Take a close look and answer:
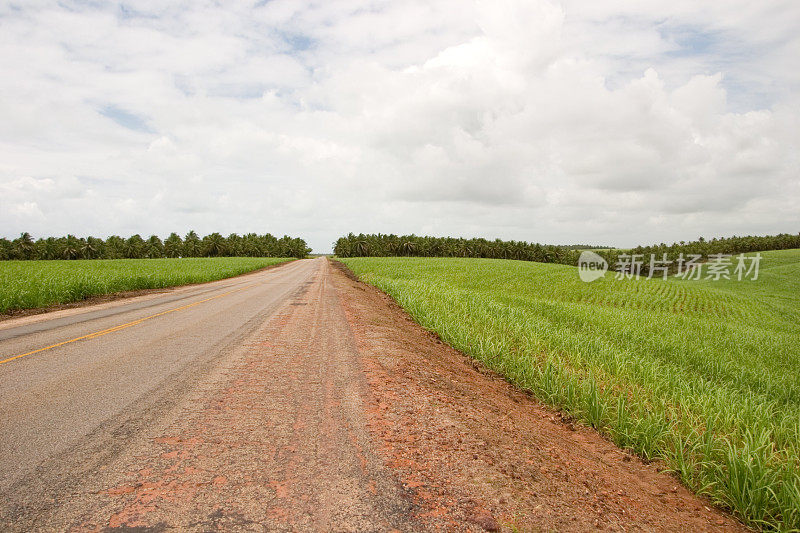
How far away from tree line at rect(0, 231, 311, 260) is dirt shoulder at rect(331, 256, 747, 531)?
367 ft

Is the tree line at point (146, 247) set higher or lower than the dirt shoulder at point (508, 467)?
higher

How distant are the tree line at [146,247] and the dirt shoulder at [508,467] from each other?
112 meters

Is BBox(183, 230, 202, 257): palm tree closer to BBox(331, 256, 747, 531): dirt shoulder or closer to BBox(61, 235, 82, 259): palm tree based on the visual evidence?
BBox(61, 235, 82, 259): palm tree

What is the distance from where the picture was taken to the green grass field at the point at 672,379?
149 inches

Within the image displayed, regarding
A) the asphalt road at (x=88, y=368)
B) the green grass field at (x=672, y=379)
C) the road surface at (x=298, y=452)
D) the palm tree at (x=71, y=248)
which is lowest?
the green grass field at (x=672, y=379)

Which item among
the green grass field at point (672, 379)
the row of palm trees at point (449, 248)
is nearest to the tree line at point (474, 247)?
the row of palm trees at point (449, 248)

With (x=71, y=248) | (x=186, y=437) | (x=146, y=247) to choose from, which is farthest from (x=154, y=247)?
(x=186, y=437)

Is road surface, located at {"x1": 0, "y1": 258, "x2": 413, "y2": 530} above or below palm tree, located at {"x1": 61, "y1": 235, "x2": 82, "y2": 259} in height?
below

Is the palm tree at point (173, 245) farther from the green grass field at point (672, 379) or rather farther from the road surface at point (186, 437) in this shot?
the road surface at point (186, 437)

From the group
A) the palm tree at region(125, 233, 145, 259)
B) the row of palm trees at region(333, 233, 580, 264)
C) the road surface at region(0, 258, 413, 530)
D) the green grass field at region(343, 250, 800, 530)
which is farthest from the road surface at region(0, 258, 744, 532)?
the row of palm trees at region(333, 233, 580, 264)

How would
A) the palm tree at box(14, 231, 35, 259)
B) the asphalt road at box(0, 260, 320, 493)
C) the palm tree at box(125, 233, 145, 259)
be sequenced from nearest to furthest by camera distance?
the asphalt road at box(0, 260, 320, 493) → the palm tree at box(14, 231, 35, 259) → the palm tree at box(125, 233, 145, 259)

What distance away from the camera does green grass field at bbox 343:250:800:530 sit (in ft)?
12.4

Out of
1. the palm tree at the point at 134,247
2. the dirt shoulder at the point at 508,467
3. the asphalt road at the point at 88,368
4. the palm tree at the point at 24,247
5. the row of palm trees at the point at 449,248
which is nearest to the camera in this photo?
the dirt shoulder at the point at 508,467

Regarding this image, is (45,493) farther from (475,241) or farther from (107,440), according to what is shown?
(475,241)
